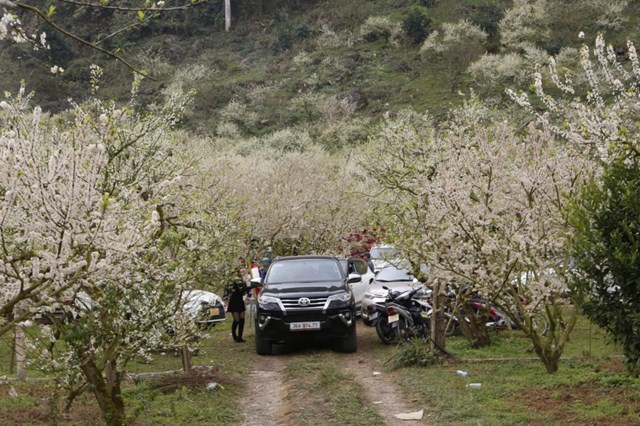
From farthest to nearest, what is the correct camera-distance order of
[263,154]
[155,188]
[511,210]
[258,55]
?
1. [258,55]
2. [263,154]
3. [511,210]
4. [155,188]

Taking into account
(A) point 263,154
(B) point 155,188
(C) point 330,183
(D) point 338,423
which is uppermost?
(A) point 263,154

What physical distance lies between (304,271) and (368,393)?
5030 millimetres

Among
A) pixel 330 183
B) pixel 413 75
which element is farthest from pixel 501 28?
pixel 330 183

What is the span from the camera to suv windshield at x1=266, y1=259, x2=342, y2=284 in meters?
15.0

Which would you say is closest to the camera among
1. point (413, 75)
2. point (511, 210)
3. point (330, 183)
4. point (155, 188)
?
point (155, 188)

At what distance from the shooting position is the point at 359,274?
746 inches

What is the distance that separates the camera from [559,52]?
57.7 metres

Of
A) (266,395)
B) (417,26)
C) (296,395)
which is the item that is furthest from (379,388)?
(417,26)

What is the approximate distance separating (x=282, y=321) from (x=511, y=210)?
495 cm

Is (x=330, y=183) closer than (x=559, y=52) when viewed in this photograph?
Yes

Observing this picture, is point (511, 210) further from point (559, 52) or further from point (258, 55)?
point (258, 55)

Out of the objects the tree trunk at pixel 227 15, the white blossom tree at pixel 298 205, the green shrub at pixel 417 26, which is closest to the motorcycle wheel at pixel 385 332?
the white blossom tree at pixel 298 205

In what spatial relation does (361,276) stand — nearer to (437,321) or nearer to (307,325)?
(307,325)

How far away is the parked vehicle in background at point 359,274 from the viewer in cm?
1902
